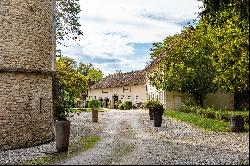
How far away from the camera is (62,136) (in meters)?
14.8

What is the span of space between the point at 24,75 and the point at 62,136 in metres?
4.32


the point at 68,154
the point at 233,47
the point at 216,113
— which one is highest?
the point at 233,47

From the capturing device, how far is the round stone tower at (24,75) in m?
17.1

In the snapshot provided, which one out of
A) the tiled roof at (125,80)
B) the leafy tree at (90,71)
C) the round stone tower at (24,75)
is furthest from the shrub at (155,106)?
the leafy tree at (90,71)

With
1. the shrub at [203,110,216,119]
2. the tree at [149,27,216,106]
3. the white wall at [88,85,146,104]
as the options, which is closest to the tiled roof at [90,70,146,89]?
the white wall at [88,85,146,104]

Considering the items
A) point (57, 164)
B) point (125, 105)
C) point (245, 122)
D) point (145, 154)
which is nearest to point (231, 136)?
point (245, 122)

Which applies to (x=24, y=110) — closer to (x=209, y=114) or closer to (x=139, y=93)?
(x=209, y=114)

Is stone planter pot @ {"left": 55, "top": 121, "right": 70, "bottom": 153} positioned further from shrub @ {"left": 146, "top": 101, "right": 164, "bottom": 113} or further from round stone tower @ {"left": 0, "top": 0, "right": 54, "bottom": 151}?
shrub @ {"left": 146, "top": 101, "right": 164, "bottom": 113}

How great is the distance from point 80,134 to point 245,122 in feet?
28.3

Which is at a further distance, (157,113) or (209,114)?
(209,114)

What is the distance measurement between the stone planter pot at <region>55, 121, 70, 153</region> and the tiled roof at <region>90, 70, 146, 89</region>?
122 feet

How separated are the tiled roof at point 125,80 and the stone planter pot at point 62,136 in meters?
37.1

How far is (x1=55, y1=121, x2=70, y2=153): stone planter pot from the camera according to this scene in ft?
48.4

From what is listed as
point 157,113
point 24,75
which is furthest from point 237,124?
point 24,75
